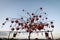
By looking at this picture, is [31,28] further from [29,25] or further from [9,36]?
[9,36]

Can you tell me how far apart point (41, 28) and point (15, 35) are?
2663 mm

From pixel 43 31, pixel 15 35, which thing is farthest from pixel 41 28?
pixel 15 35

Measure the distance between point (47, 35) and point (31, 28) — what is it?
169 centimetres

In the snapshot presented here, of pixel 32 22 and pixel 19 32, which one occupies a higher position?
pixel 32 22

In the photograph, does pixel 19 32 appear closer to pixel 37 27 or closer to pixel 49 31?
pixel 37 27

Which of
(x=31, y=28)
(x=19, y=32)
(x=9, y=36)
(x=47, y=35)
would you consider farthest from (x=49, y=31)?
(x=9, y=36)

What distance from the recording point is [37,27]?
1512 centimetres

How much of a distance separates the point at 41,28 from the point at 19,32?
2.18 metres

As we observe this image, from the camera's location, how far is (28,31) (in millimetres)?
14992

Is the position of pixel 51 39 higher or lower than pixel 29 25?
lower

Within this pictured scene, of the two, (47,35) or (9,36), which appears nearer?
(47,35)

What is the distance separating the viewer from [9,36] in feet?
52.9

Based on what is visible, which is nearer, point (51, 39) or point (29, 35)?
point (29, 35)

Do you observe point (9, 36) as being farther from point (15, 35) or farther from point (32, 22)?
point (32, 22)
